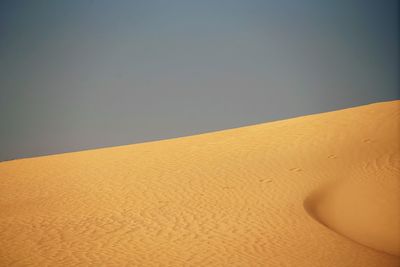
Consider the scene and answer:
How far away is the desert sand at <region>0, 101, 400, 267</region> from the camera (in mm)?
7723

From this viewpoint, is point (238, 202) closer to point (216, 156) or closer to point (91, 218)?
point (91, 218)

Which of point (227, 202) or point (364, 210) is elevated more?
point (227, 202)

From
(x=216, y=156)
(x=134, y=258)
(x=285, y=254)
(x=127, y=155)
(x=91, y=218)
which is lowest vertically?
(x=285, y=254)

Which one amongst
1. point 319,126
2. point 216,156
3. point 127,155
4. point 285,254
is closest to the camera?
point 285,254

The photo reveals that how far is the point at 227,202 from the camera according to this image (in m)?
10.9

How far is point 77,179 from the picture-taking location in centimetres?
1492

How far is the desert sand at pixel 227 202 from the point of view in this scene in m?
7.72

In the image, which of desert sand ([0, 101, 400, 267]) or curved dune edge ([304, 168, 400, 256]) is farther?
curved dune edge ([304, 168, 400, 256])

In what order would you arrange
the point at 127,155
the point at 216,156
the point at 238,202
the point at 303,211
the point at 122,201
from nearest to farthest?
the point at 303,211
the point at 238,202
the point at 122,201
the point at 216,156
the point at 127,155

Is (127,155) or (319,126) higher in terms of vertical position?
(127,155)

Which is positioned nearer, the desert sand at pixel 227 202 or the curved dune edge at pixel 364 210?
the desert sand at pixel 227 202

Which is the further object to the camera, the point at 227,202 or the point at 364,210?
the point at 227,202

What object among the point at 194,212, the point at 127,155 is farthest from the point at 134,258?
the point at 127,155

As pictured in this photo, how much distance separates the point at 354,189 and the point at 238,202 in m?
3.47
